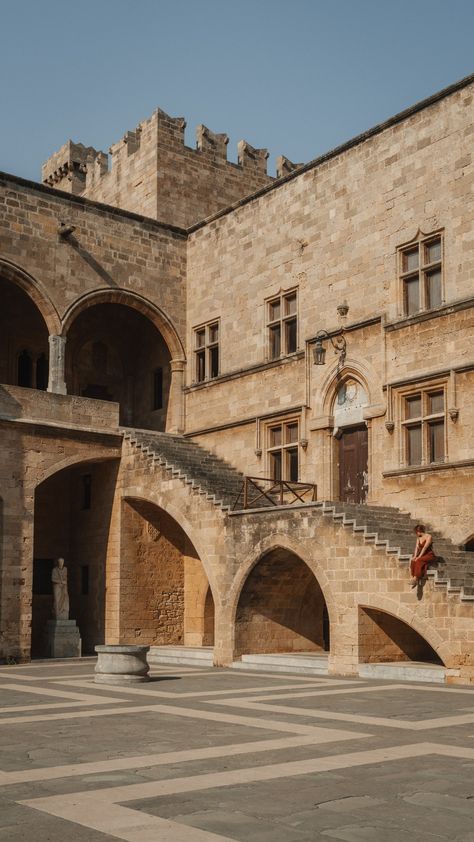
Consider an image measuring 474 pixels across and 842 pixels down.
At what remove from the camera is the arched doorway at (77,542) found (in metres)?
25.3

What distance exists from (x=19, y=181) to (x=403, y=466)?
12.7 metres

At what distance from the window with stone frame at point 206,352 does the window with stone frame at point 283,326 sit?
2.36 metres

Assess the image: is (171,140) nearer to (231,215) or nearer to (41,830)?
(231,215)

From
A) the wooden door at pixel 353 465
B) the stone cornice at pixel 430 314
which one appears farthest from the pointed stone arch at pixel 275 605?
the stone cornice at pixel 430 314

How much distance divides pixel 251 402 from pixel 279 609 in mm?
6312

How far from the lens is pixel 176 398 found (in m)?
27.8

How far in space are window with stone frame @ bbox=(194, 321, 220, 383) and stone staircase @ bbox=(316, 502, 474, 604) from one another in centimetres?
844

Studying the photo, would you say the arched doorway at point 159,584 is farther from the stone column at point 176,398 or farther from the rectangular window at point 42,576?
the stone column at point 176,398

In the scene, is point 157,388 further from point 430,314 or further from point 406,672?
point 406,672

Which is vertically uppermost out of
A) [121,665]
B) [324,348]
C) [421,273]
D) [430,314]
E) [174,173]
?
[174,173]

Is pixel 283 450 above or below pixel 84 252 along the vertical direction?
below

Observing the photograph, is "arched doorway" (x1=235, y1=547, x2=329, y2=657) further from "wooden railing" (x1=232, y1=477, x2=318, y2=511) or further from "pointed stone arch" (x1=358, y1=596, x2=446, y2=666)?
"pointed stone arch" (x1=358, y1=596, x2=446, y2=666)

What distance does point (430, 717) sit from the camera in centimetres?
1100

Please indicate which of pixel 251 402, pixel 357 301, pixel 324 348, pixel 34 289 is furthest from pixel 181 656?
pixel 34 289
